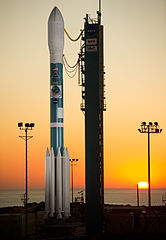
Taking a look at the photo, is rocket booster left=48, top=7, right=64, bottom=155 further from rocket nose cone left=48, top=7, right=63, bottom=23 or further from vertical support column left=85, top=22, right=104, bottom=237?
vertical support column left=85, top=22, right=104, bottom=237

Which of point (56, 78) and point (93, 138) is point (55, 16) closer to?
point (56, 78)

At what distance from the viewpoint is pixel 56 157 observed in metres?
45.7

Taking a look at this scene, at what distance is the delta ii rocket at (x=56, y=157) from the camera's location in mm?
45594

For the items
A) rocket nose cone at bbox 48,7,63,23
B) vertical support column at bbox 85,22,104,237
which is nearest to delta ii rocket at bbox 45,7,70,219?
rocket nose cone at bbox 48,7,63,23

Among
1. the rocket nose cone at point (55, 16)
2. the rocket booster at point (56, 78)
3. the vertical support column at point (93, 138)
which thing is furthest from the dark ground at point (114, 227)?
the rocket nose cone at point (55, 16)

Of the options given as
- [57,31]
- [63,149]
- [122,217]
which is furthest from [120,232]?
[57,31]

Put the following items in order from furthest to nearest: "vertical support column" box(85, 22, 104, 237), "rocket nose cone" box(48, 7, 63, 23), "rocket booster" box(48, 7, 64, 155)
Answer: "rocket nose cone" box(48, 7, 63, 23)
"rocket booster" box(48, 7, 64, 155)
"vertical support column" box(85, 22, 104, 237)

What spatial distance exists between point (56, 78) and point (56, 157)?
256 inches

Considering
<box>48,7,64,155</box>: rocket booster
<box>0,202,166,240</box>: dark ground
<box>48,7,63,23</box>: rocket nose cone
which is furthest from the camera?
<box>48,7,63,23</box>: rocket nose cone

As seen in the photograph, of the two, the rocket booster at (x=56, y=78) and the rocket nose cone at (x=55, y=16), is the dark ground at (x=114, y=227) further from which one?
the rocket nose cone at (x=55, y=16)

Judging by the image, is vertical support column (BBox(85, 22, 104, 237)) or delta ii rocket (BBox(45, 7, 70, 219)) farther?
delta ii rocket (BBox(45, 7, 70, 219))

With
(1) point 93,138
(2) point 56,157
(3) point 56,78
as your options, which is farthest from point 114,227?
(3) point 56,78

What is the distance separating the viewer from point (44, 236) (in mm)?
43344

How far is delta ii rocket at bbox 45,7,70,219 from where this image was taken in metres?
45.6
